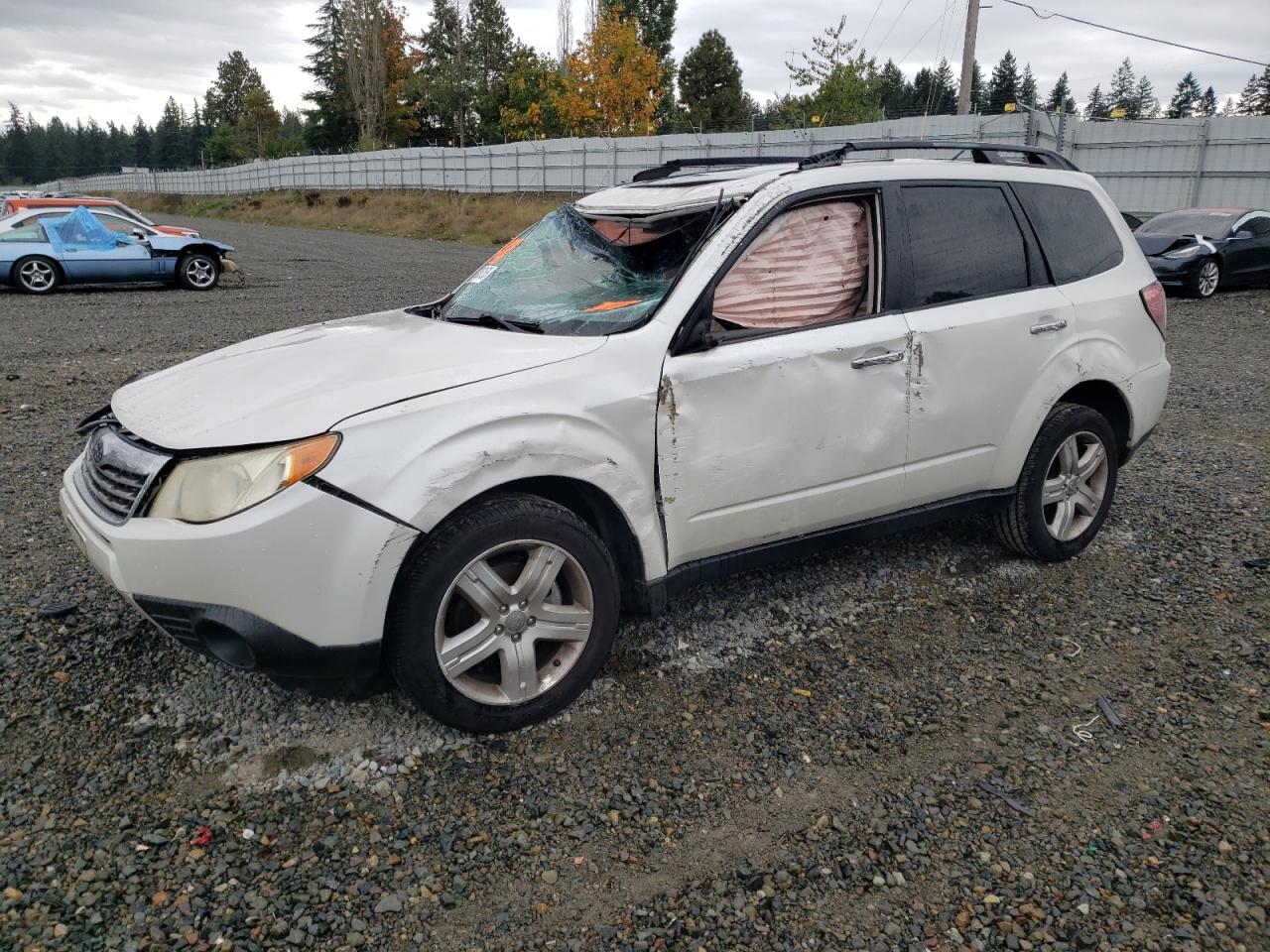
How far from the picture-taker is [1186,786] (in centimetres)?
279

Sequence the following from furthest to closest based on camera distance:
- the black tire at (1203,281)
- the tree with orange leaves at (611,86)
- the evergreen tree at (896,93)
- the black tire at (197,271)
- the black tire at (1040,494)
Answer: the evergreen tree at (896,93) < the tree with orange leaves at (611,86) < the black tire at (197,271) < the black tire at (1203,281) < the black tire at (1040,494)

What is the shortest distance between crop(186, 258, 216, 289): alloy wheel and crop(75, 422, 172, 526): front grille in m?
13.7

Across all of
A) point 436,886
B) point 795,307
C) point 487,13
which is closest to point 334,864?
point 436,886

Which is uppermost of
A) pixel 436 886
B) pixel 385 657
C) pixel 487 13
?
pixel 487 13

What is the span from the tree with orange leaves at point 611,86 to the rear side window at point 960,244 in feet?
143

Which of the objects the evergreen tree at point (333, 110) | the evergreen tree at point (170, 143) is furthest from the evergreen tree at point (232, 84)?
the evergreen tree at point (333, 110)

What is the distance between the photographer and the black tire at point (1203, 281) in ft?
47.6

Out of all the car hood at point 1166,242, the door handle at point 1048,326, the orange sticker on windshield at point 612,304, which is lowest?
the door handle at point 1048,326

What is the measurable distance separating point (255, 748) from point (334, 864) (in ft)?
2.15

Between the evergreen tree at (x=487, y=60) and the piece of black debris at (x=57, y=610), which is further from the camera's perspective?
the evergreen tree at (x=487, y=60)

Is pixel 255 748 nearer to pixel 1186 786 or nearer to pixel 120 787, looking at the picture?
pixel 120 787

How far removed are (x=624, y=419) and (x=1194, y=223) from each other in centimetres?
1545

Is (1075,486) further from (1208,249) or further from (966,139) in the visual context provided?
(966,139)

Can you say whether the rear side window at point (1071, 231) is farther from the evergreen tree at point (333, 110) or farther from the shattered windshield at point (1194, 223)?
the evergreen tree at point (333, 110)
